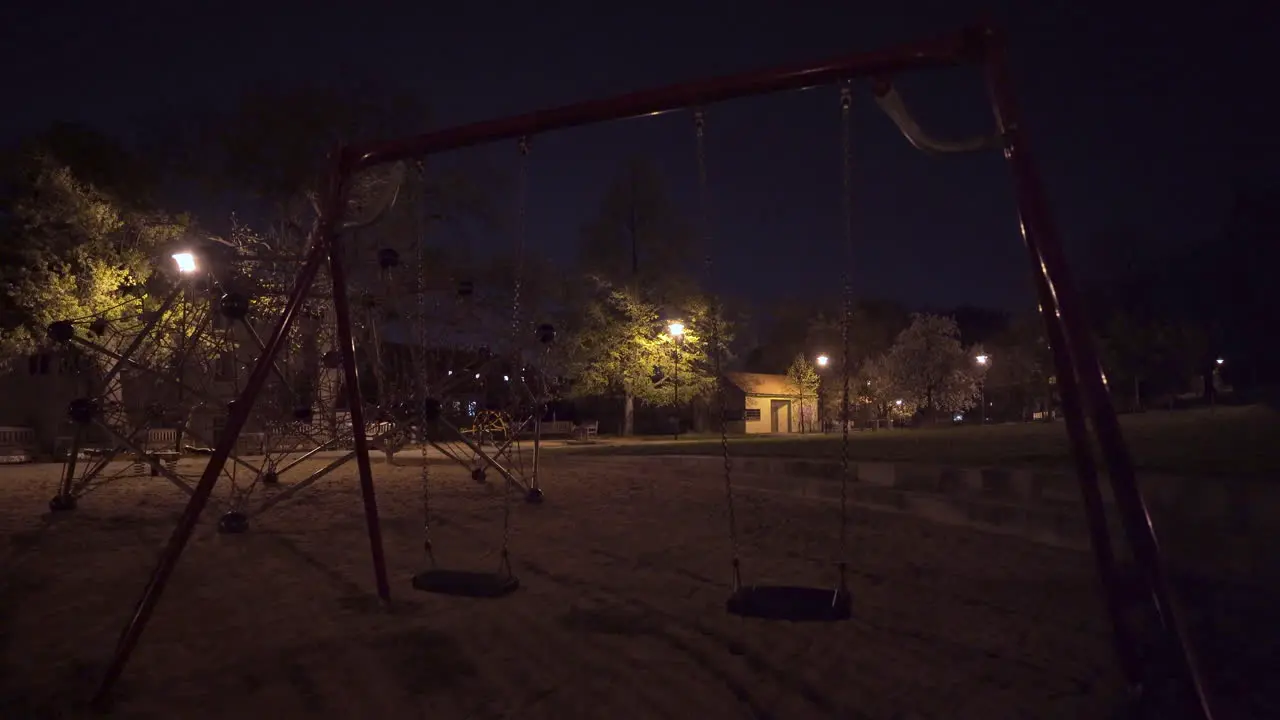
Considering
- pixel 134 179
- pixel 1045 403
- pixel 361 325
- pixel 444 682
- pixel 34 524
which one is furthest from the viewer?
pixel 1045 403

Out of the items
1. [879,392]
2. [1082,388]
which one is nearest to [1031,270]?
[1082,388]

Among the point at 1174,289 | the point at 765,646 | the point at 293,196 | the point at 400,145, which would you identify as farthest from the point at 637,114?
the point at 1174,289

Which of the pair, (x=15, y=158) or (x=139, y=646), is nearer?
(x=139, y=646)

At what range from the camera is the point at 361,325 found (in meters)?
13.4

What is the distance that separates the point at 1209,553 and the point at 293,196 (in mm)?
26164

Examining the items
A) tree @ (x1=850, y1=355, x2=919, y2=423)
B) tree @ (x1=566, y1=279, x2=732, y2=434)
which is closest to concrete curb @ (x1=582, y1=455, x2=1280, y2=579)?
tree @ (x1=566, y1=279, x2=732, y2=434)

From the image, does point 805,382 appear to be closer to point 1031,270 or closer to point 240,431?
point 240,431

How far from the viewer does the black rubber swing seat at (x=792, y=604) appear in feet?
14.4

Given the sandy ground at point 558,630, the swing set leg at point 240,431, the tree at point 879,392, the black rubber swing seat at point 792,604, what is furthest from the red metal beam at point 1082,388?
the tree at point 879,392

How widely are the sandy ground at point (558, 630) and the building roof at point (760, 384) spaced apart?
36.9m

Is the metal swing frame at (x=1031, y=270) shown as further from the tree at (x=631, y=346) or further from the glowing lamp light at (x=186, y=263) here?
the tree at (x=631, y=346)

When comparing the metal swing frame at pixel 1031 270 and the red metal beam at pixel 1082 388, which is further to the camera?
the metal swing frame at pixel 1031 270

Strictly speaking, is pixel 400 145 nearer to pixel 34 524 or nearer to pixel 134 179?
pixel 34 524

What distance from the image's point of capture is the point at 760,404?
155 feet
